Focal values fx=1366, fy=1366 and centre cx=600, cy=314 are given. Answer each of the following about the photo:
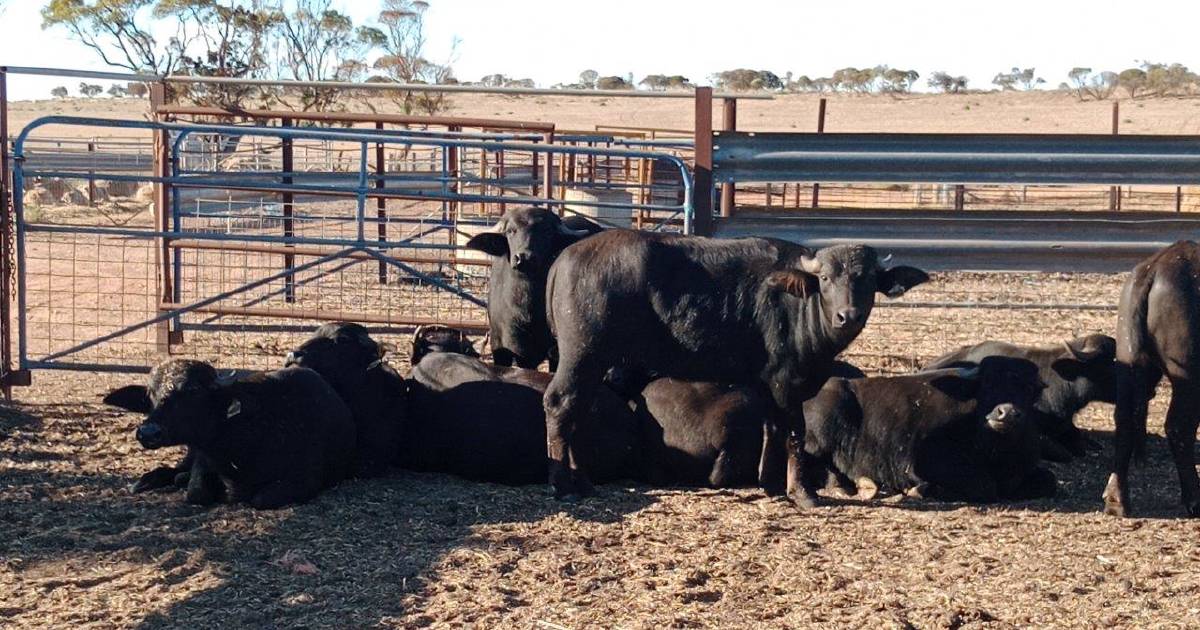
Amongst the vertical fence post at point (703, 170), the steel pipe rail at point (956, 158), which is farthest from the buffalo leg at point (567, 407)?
the steel pipe rail at point (956, 158)

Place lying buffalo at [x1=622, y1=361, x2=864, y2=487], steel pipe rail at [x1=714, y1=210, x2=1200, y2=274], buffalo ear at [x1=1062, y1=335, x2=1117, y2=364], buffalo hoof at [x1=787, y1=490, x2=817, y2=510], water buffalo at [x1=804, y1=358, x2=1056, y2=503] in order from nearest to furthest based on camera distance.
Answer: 1. buffalo hoof at [x1=787, y1=490, x2=817, y2=510]
2. water buffalo at [x1=804, y1=358, x2=1056, y2=503]
3. lying buffalo at [x1=622, y1=361, x2=864, y2=487]
4. buffalo ear at [x1=1062, y1=335, x2=1117, y2=364]
5. steel pipe rail at [x1=714, y1=210, x2=1200, y2=274]

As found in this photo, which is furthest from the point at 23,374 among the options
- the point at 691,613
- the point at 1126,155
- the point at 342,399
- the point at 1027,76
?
the point at 1027,76

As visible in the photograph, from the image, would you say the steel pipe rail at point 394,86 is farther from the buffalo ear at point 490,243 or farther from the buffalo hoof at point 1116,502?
the buffalo hoof at point 1116,502

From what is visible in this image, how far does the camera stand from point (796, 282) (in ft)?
22.9

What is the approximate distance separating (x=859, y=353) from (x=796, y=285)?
4.39 meters

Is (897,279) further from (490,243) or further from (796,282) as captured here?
(490,243)

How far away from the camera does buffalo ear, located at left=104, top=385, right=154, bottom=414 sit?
7.21 metres

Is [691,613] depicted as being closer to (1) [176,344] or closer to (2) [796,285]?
(2) [796,285]

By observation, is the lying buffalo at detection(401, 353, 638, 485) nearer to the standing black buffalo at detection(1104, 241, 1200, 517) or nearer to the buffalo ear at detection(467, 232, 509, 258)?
the buffalo ear at detection(467, 232, 509, 258)

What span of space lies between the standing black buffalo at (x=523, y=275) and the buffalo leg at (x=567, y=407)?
3.70 ft

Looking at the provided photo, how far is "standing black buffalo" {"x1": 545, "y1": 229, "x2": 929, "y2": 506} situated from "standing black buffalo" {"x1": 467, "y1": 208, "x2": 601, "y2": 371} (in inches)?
37.9

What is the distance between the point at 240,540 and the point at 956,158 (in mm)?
5786

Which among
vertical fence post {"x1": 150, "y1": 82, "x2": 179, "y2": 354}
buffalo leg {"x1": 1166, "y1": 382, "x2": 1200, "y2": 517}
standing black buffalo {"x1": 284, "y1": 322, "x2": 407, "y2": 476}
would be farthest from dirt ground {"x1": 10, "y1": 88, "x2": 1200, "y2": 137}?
buffalo leg {"x1": 1166, "y1": 382, "x2": 1200, "y2": 517}

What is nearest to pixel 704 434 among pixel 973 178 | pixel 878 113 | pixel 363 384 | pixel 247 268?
pixel 363 384
